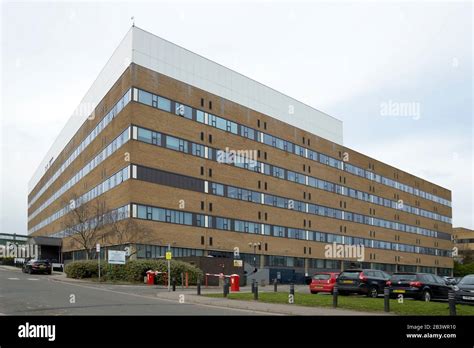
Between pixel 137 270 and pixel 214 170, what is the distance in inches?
788

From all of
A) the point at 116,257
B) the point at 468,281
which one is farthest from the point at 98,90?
the point at 468,281

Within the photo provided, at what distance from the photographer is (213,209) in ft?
183

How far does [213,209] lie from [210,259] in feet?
41.9

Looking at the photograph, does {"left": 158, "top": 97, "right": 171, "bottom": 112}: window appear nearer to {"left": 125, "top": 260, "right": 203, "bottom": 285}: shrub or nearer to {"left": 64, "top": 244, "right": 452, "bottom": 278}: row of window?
{"left": 64, "top": 244, "right": 452, "bottom": 278}: row of window

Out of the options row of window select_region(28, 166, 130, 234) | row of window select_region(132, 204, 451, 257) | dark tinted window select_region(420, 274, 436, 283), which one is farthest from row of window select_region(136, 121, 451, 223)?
dark tinted window select_region(420, 274, 436, 283)

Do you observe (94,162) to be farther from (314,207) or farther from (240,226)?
(314,207)

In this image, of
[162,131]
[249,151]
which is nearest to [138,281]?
[162,131]

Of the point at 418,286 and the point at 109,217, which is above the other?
the point at 109,217

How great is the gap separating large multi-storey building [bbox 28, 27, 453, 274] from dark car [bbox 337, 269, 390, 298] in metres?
25.2

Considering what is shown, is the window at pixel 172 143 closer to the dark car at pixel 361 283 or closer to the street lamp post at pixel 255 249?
the street lamp post at pixel 255 249

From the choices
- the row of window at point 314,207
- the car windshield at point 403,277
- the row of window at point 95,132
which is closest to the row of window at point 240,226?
the row of window at point 314,207

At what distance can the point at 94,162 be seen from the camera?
61438 mm

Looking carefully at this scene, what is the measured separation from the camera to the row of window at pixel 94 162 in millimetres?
50625
